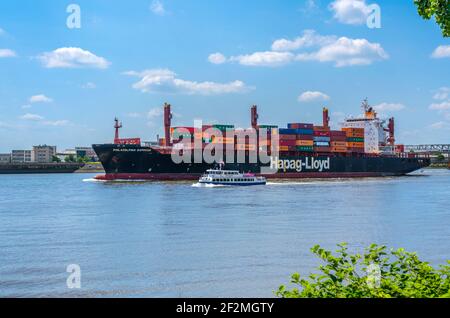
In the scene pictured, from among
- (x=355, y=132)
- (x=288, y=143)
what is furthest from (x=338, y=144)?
(x=288, y=143)

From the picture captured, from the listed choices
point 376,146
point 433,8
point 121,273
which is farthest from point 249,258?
point 376,146

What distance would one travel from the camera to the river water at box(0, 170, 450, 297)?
658 inches

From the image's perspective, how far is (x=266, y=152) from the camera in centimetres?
8744

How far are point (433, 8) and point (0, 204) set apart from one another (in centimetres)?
4683

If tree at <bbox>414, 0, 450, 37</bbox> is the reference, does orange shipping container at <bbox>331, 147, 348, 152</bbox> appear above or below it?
below

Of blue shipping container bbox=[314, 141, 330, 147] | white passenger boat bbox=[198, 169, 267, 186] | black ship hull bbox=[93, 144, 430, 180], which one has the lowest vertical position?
white passenger boat bbox=[198, 169, 267, 186]

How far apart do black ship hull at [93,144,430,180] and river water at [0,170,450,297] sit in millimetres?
32824

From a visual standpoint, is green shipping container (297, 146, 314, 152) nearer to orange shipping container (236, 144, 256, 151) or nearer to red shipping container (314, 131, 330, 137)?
red shipping container (314, 131, 330, 137)

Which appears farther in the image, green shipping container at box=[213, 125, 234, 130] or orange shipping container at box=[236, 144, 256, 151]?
green shipping container at box=[213, 125, 234, 130]

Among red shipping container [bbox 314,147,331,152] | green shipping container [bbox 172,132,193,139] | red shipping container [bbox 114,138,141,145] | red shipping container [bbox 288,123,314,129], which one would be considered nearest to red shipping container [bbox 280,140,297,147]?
red shipping container [bbox 288,123,314,129]

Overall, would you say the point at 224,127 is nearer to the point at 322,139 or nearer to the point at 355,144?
the point at 322,139

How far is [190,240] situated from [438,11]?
59.6ft

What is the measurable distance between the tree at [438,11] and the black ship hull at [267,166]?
6997 centimetres

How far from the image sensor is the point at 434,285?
6.93 m
